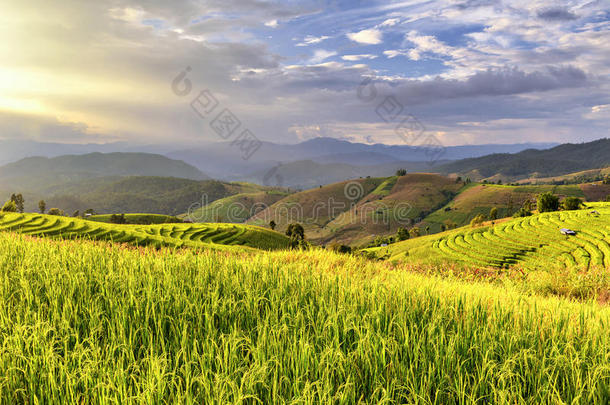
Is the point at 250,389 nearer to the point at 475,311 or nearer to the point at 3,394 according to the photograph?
the point at 3,394

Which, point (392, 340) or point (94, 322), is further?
point (94, 322)

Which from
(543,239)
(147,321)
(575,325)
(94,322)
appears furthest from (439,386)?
(543,239)

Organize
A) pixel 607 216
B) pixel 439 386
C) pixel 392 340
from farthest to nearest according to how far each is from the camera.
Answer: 1. pixel 607 216
2. pixel 392 340
3. pixel 439 386

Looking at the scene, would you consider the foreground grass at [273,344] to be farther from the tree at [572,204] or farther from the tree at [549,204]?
the tree at [549,204]

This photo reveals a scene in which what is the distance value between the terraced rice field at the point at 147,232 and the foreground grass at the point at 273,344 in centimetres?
2468

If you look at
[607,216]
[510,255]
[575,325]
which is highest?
[575,325]

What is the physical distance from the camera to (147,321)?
6.24 metres

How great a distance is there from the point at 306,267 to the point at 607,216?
10583cm

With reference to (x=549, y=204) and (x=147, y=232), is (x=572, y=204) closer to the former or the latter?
(x=549, y=204)

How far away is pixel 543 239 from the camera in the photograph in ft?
262

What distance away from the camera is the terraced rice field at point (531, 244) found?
66738mm

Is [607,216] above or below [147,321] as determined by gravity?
below

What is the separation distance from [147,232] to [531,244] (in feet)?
285

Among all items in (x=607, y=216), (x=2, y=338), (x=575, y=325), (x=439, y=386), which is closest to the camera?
(x=439, y=386)
